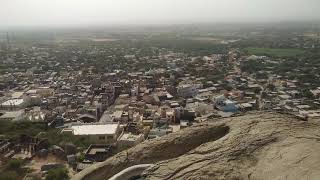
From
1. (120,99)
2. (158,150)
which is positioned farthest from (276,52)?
(158,150)

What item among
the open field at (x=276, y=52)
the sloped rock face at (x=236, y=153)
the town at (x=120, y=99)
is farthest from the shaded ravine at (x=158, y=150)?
the open field at (x=276, y=52)

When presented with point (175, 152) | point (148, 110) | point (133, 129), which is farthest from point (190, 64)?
point (175, 152)

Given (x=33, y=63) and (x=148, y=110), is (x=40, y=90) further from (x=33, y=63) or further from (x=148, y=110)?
(x=33, y=63)

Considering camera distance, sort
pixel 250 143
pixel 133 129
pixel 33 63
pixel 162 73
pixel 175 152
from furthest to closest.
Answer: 1. pixel 33 63
2. pixel 162 73
3. pixel 133 129
4. pixel 175 152
5. pixel 250 143

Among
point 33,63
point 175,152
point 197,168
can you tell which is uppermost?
point 197,168

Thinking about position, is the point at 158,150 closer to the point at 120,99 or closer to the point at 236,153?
the point at 236,153

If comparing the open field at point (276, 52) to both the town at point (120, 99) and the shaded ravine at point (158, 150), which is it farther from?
the shaded ravine at point (158, 150)

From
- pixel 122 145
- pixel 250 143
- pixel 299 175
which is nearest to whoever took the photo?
pixel 299 175
